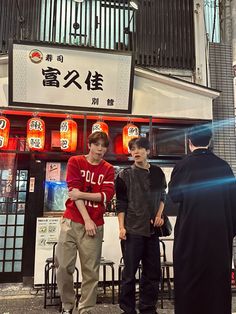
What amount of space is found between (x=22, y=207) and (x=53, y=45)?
3.52m

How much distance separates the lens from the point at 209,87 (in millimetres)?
6953

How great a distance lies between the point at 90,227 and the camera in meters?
3.44

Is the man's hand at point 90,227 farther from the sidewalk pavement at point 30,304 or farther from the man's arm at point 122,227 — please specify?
the sidewalk pavement at point 30,304

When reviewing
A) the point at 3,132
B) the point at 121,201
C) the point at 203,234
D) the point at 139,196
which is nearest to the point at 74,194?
the point at 121,201

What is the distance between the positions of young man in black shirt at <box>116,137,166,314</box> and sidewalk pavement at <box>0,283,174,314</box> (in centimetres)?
108

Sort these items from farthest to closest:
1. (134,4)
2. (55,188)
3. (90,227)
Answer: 1. (134,4)
2. (55,188)
3. (90,227)

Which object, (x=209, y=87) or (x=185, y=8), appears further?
(x=185, y=8)

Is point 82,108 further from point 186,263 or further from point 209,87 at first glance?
point 186,263

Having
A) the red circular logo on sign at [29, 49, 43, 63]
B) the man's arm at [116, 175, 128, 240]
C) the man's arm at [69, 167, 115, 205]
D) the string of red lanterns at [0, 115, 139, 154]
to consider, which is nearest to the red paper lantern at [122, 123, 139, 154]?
the string of red lanterns at [0, 115, 139, 154]

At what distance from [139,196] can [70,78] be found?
11.2 ft

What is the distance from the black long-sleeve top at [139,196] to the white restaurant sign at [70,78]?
2744 mm

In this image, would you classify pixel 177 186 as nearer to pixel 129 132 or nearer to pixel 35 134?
Answer: pixel 129 132

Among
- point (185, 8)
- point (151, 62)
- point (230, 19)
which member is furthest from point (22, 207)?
point (230, 19)

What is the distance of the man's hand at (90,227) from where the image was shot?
11.3ft
